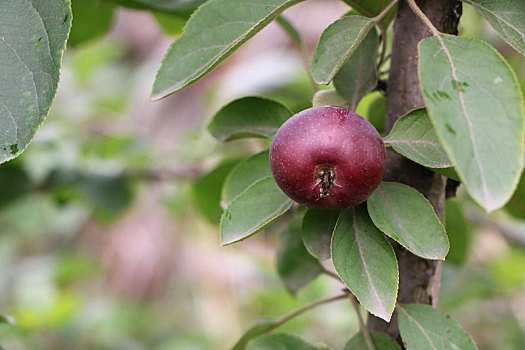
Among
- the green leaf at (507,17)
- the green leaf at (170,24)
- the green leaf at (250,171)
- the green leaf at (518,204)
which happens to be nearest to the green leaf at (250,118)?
the green leaf at (250,171)

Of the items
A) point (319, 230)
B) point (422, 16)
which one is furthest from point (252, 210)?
point (422, 16)

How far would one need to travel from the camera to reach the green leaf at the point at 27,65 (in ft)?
2.28

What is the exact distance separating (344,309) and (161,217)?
2.12m

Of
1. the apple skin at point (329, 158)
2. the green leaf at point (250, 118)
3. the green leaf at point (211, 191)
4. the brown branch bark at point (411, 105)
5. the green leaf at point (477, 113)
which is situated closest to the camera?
the green leaf at point (477, 113)

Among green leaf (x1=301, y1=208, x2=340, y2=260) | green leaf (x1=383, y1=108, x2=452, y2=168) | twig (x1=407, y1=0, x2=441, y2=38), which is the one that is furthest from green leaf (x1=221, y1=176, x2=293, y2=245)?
twig (x1=407, y1=0, x2=441, y2=38)

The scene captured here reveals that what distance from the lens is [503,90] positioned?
0.54 metres

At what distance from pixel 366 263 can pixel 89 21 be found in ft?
3.30

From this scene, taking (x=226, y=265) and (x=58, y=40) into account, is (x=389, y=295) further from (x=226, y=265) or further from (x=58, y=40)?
(x=226, y=265)

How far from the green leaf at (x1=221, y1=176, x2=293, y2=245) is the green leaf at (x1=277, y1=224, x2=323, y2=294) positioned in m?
0.27

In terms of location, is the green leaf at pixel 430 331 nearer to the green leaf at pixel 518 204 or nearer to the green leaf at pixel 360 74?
the green leaf at pixel 360 74

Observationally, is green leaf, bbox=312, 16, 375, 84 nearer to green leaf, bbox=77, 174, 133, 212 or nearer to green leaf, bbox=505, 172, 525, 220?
green leaf, bbox=505, 172, 525, 220

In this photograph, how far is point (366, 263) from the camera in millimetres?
661

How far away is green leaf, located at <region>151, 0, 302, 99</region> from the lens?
666mm

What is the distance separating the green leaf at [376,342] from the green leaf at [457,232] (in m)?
0.55
